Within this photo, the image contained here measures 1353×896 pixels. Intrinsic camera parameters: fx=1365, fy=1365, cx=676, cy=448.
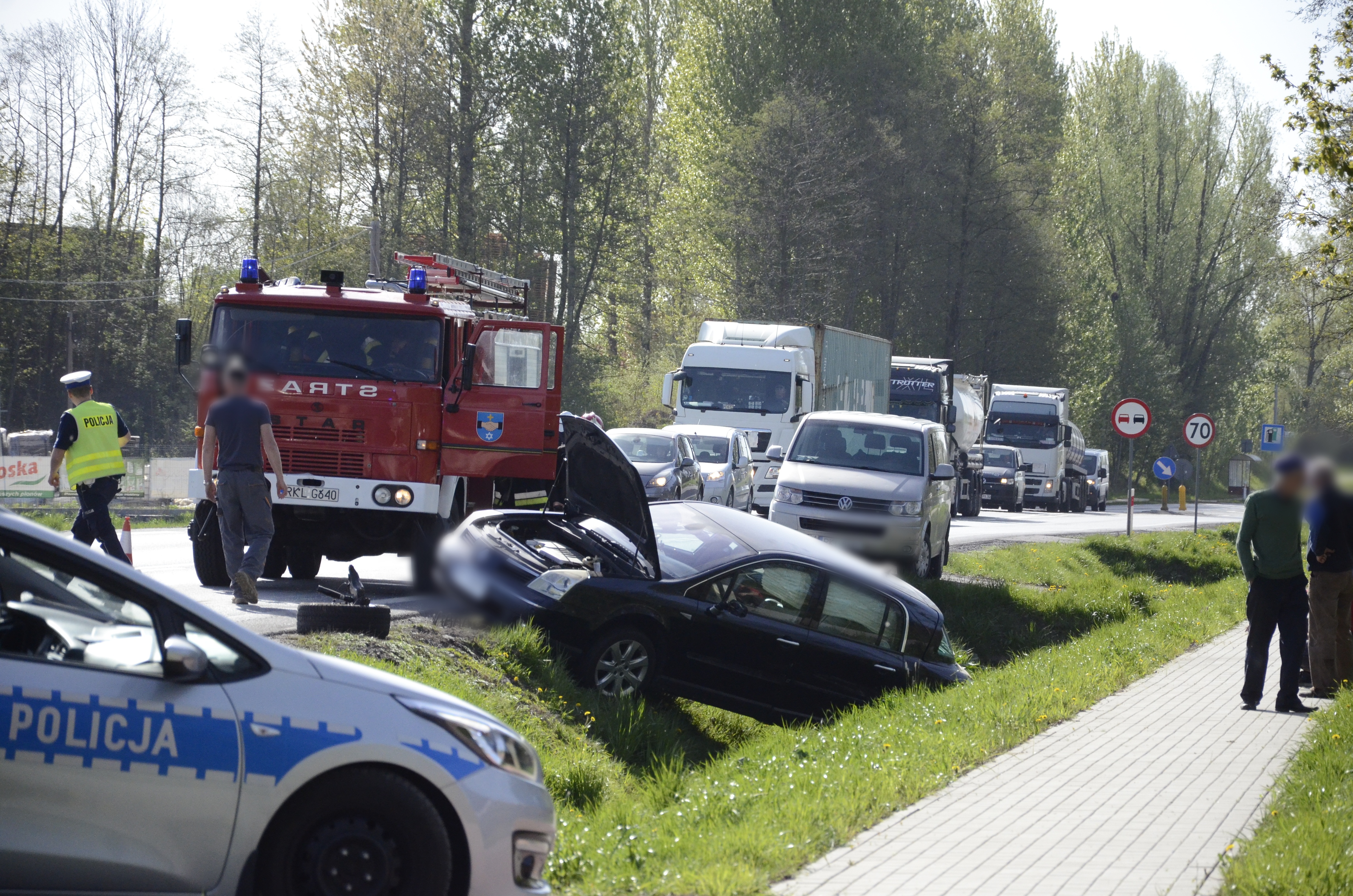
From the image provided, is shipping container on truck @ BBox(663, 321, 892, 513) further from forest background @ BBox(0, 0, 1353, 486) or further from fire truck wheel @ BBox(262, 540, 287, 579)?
fire truck wheel @ BBox(262, 540, 287, 579)

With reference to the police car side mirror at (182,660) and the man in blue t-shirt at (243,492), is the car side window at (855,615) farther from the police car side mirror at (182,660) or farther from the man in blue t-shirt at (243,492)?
the police car side mirror at (182,660)

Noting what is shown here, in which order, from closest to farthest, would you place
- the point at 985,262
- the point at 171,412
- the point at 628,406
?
1. the point at 171,412
2. the point at 628,406
3. the point at 985,262

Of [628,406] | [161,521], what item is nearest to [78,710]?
[161,521]

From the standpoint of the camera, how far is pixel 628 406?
159 feet

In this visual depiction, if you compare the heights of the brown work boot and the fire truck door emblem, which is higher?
the fire truck door emblem

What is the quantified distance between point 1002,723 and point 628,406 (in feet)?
132

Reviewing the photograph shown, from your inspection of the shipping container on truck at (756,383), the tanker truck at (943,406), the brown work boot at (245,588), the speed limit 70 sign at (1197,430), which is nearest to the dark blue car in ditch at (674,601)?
the brown work boot at (245,588)

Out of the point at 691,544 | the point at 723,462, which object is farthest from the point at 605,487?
the point at 723,462

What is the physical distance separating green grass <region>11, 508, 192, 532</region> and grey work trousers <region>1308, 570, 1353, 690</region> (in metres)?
12.4

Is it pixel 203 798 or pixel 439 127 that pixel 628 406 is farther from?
pixel 203 798

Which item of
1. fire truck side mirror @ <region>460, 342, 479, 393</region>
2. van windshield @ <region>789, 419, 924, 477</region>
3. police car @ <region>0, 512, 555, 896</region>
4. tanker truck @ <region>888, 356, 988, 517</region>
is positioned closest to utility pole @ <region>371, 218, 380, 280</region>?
tanker truck @ <region>888, 356, 988, 517</region>

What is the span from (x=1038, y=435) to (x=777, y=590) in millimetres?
37676

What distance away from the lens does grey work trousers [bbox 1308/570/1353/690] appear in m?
9.90

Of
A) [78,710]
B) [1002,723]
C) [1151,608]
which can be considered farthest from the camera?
[1151,608]
